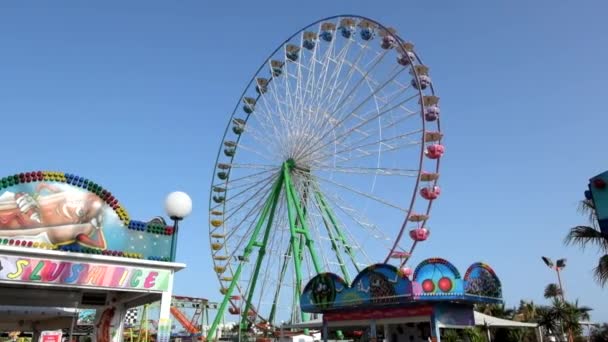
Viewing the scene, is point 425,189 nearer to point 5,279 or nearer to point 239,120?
point 239,120

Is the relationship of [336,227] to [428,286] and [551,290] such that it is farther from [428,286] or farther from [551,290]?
[551,290]

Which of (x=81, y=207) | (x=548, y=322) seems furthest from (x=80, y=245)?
(x=548, y=322)

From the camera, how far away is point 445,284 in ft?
50.5

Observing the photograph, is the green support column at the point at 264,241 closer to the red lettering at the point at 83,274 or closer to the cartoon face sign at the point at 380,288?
the cartoon face sign at the point at 380,288

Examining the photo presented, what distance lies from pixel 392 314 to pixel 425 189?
6487 millimetres

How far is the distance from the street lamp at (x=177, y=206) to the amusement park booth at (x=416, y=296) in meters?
8.53

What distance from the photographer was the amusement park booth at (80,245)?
8378mm

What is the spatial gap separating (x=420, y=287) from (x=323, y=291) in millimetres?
4810

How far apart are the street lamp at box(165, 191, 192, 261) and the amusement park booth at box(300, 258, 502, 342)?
8530 millimetres

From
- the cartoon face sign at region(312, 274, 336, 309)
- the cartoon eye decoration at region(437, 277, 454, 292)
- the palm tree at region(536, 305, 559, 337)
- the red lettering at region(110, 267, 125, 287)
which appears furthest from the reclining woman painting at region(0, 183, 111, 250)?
the palm tree at region(536, 305, 559, 337)

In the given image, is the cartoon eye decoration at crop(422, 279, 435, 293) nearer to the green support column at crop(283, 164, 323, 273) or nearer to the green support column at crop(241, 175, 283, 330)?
the green support column at crop(283, 164, 323, 273)

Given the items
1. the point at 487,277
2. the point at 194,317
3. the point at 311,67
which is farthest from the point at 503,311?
the point at 194,317

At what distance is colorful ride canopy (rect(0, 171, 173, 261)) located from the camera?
8.57 metres

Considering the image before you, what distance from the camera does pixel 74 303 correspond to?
10984 mm
